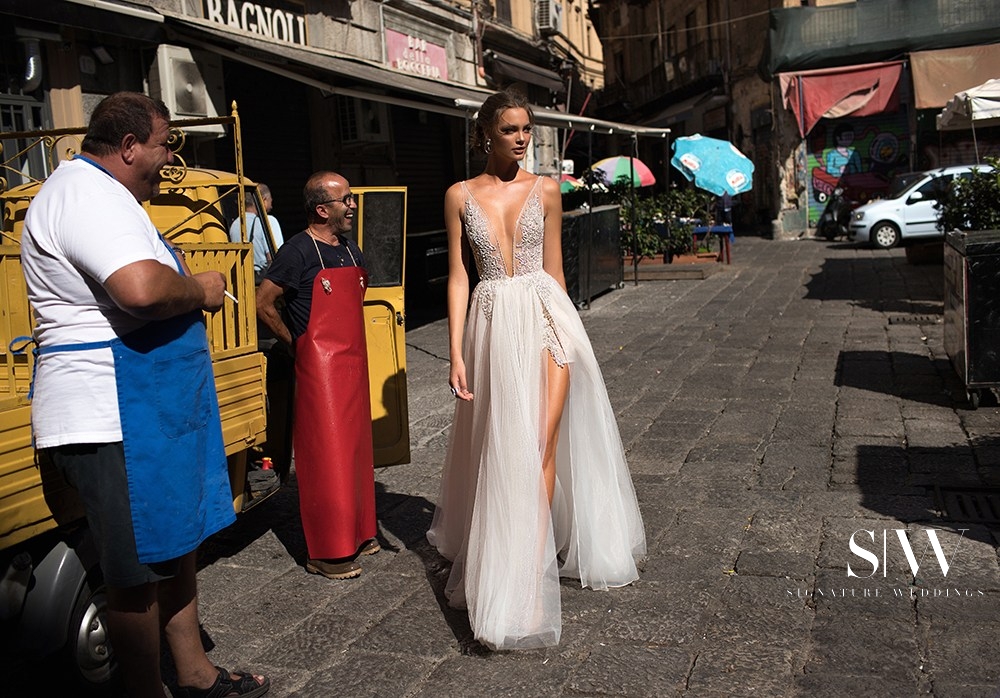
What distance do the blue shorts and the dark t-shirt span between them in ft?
5.19

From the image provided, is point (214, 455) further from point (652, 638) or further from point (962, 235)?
point (962, 235)

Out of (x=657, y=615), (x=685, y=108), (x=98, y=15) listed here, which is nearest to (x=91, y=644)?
(x=657, y=615)

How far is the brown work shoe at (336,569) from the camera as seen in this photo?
4250mm

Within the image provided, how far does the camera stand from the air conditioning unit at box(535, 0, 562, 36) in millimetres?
24000

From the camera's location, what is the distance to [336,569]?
4.26m

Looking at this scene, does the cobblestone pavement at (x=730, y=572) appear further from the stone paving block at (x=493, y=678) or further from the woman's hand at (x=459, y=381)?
the woman's hand at (x=459, y=381)

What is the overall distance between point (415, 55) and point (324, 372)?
1331cm

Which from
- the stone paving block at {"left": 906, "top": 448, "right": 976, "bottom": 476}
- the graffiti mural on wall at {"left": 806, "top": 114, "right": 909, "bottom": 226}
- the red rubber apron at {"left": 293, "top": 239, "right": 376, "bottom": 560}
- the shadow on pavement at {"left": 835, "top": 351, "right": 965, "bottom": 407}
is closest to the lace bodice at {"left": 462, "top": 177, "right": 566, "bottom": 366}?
the red rubber apron at {"left": 293, "top": 239, "right": 376, "bottom": 560}

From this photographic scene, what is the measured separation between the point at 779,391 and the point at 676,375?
103 centimetres

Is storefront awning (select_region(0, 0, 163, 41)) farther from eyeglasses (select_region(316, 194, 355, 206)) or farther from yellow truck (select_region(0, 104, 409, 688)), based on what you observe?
eyeglasses (select_region(316, 194, 355, 206))

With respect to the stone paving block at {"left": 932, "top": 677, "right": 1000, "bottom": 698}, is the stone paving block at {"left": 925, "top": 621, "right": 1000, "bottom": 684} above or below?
above

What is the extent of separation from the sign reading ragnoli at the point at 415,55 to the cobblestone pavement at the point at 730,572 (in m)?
9.13

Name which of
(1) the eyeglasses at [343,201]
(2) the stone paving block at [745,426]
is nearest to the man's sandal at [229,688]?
(1) the eyeglasses at [343,201]

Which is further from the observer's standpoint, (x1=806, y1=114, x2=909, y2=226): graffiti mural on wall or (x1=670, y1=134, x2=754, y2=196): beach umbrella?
(x1=806, y1=114, x2=909, y2=226): graffiti mural on wall
